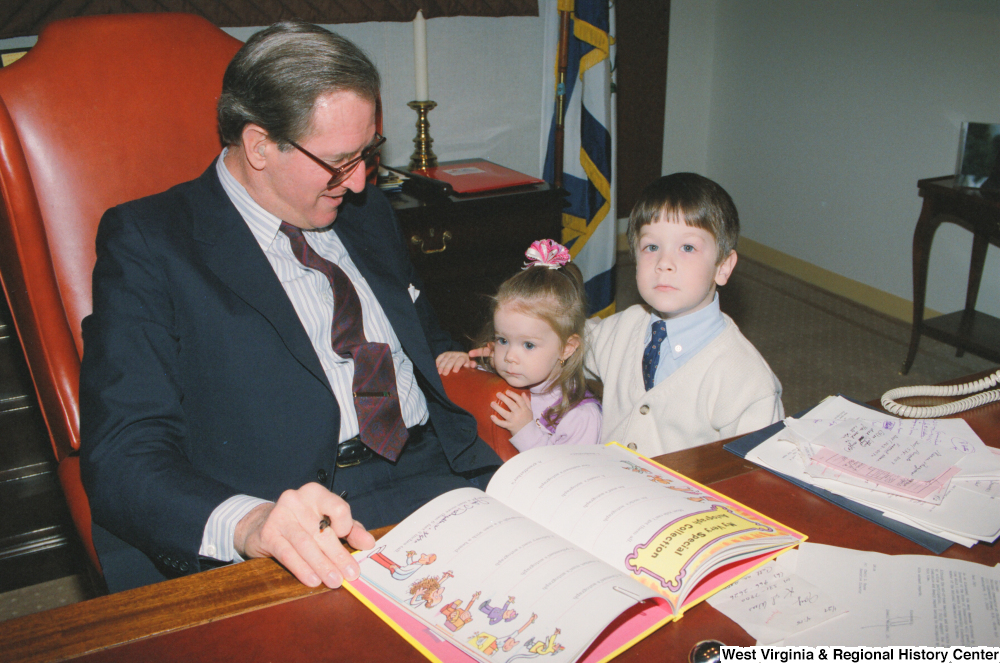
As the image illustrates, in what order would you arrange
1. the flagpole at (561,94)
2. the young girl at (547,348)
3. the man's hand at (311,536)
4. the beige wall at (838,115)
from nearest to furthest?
1. the man's hand at (311,536)
2. the young girl at (547,348)
3. the flagpole at (561,94)
4. the beige wall at (838,115)

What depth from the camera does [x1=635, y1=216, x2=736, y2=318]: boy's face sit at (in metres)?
1.31

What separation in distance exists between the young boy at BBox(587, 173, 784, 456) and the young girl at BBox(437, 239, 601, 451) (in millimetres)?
243

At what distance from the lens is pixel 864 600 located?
0.75 metres

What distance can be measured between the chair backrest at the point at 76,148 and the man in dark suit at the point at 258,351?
0.06m

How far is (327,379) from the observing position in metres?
1.23

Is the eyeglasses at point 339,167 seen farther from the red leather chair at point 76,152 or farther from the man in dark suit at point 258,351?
the red leather chair at point 76,152

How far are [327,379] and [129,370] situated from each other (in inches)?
12.2

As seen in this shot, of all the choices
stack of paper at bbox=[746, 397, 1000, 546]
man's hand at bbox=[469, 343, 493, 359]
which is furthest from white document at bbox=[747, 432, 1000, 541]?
man's hand at bbox=[469, 343, 493, 359]

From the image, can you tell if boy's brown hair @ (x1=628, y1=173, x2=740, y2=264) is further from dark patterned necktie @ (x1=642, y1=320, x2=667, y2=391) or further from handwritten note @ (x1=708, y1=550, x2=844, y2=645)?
handwritten note @ (x1=708, y1=550, x2=844, y2=645)

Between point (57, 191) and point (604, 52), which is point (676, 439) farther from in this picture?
point (604, 52)

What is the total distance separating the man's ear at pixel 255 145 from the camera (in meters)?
1.20

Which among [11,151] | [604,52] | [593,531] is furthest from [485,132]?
[593,531]

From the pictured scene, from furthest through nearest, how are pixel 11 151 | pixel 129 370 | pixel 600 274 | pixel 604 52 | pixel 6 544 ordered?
pixel 600 274 < pixel 604 52 < pixel 6 544 < pixel 11 151 < pixel 129 370

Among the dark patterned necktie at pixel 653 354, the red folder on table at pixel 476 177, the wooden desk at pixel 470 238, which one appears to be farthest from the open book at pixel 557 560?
the red folder on table at pixel 476 177
